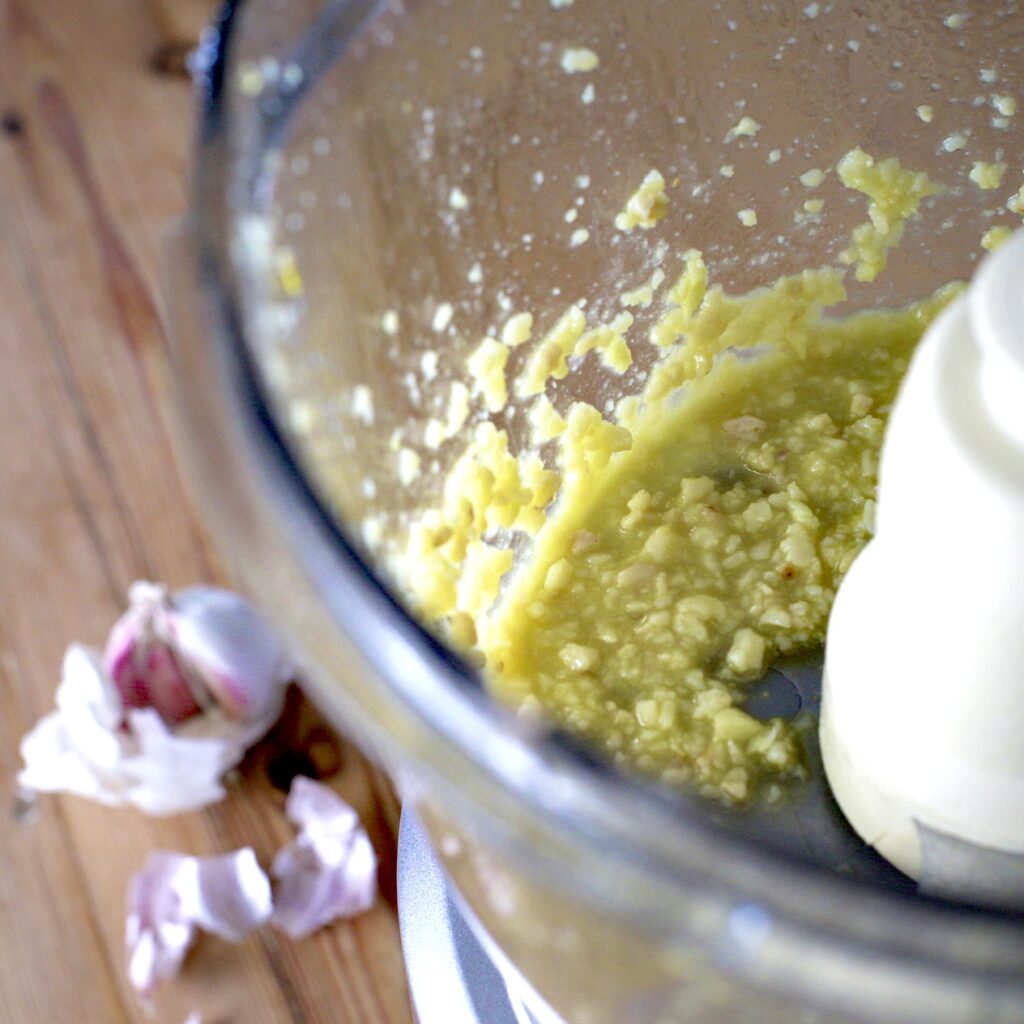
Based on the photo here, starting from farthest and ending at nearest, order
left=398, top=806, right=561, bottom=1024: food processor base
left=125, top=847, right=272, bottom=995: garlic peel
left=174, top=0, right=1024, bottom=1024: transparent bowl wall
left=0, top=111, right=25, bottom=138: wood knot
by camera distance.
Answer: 1. left=0, top=111, right=25, bottom=138: wood knot
2. left=125, top=847, right=272, bottom=995: garlic peel
3. left=398, top=806, right=561, bottom=1024: food processor base
4. left=174, top=0, right=1024, bottom=1024: transparent bowl wall

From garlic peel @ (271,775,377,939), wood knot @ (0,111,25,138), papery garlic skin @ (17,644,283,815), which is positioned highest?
wood knot @ (0,111,25,138)

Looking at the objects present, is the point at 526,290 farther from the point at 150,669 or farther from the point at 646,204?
the point at 150,669

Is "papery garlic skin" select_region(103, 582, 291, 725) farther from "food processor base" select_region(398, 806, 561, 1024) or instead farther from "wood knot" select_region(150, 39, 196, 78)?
"wood knot" select_region(150, 39, 196, 78)

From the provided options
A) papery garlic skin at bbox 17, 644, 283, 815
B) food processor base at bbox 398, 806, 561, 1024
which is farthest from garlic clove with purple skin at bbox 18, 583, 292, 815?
food processor base at bbox 398, 806, 561, 1024

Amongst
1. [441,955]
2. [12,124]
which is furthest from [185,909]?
[12,124]

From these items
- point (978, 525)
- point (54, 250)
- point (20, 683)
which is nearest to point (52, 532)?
point (20, 683)

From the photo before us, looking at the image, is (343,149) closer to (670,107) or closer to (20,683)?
(670,107)
